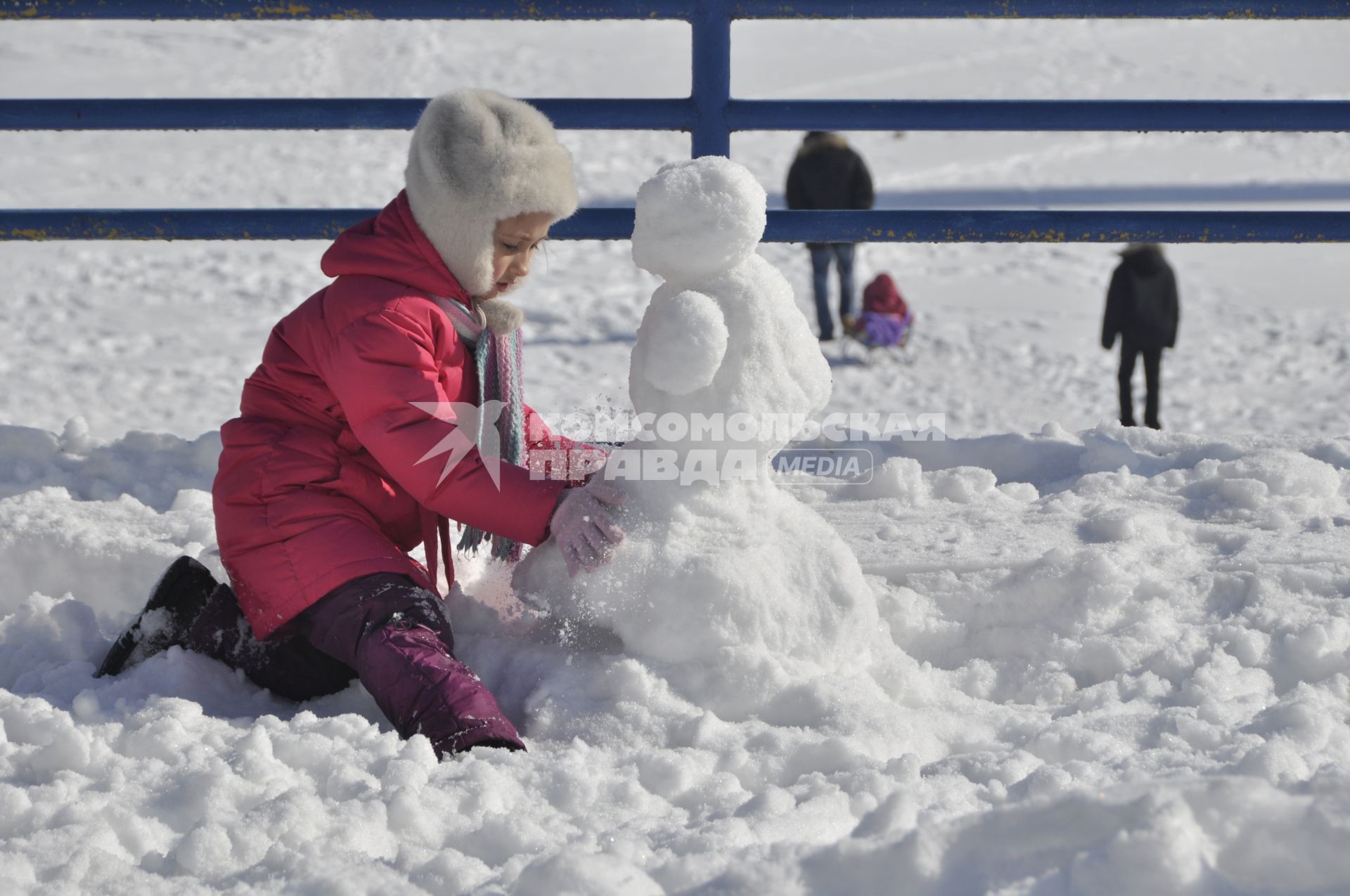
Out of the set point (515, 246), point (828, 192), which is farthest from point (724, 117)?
point (828, 192)

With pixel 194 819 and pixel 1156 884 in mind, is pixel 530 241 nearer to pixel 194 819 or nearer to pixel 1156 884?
pixel 194 819

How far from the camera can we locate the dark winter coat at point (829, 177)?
720cm

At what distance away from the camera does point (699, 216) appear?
84.1 inches

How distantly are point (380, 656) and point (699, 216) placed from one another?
0.88m

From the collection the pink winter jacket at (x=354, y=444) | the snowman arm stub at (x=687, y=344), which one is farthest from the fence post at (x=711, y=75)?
the snowman arm stub at (x=687, y=344)

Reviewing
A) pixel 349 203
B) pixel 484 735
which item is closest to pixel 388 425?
pixel 484 735

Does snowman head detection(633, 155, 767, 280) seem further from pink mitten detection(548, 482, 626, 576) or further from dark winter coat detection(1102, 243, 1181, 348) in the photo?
dark winter coat detection(1102, 243, 1181, 348)

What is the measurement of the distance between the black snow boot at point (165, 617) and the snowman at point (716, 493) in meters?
0.63

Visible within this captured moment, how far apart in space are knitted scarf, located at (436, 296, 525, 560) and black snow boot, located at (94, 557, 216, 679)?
0.50 meters

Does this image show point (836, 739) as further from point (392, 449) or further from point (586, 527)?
point (392, 449)

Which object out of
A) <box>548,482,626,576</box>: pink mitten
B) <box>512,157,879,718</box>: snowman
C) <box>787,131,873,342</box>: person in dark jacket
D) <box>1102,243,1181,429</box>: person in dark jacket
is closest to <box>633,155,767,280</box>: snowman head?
<box>512,157,879,718</box>: snowman

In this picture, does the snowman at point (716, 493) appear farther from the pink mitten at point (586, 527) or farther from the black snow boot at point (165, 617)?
the black snow boot at point (165, 617)

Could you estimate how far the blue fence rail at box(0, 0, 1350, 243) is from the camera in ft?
11.7

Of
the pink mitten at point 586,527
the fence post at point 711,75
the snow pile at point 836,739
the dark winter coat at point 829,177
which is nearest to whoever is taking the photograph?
the snow pile at point 836,739
